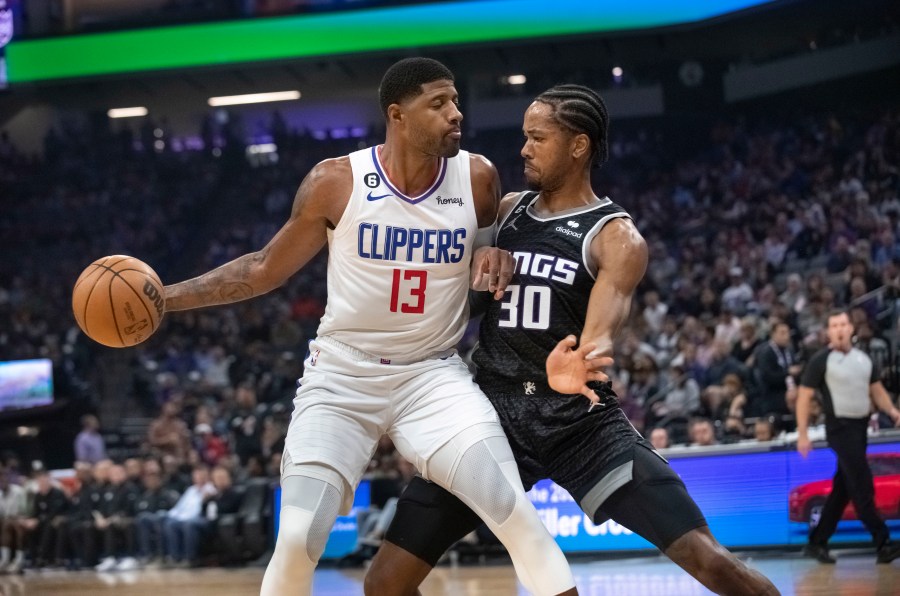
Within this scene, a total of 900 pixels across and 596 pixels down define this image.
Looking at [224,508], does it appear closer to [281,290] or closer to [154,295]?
[281,290]

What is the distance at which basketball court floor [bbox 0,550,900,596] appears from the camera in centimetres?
777

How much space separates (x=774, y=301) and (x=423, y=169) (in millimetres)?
10498

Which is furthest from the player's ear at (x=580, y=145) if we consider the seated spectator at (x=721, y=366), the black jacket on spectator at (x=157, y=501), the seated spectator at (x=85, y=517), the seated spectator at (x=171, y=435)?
the seated spectator at (x=85, y=517)

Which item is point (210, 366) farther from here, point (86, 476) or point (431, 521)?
point (431, 521)

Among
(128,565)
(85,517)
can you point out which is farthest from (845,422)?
(85,517)

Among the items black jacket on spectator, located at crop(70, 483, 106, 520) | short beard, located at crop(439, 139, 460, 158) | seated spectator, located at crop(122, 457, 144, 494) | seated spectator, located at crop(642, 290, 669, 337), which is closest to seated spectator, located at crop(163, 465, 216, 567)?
seated spectator, located at crop(122, 457, 144, 494)

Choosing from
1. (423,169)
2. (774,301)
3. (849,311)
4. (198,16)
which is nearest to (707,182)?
(774,301)

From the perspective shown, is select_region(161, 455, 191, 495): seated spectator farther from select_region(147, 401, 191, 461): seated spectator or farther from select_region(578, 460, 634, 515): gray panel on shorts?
select_region(578, 460, 634, 515): gray panel on shorts

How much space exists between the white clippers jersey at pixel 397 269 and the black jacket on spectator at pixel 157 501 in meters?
9.79

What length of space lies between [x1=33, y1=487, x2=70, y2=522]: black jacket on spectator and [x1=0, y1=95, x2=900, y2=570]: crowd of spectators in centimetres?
3

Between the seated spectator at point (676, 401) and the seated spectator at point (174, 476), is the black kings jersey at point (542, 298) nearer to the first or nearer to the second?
the seated spectator at point (676, 401)

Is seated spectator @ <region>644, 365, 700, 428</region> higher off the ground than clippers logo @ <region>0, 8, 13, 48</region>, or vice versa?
clippers logo @ <region>0, 8, 13, 48</region>

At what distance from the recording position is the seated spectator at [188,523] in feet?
42.0

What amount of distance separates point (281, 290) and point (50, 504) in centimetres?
732
